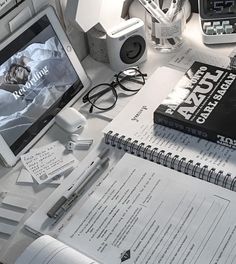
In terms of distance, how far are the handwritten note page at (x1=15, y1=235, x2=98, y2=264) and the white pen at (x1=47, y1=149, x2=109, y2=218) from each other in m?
0.09

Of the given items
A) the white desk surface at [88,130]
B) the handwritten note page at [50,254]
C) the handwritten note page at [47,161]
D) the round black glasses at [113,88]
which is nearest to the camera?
the handwritten note page at [50,254]

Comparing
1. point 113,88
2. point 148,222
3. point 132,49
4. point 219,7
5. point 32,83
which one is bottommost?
point 148,222

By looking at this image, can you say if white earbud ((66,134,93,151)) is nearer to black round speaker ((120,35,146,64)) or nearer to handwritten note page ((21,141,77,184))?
handwritten note page ((21,141,77,184))

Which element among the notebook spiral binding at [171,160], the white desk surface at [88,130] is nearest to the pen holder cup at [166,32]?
the white desk surface at [88,130]

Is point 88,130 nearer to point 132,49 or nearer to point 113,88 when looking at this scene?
point 113,88

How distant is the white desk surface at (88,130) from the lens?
0.90 meters

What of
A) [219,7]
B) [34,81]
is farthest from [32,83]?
[219,7]

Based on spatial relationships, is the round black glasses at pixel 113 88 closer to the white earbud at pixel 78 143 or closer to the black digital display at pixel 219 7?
the white earbud at pixel 78 143

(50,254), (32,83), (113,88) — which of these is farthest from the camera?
(113,88)

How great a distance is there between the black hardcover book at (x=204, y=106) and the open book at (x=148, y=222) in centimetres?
10

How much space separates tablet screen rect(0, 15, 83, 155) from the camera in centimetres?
102

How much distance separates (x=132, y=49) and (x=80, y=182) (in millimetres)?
382

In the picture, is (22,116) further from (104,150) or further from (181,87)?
(181,87)

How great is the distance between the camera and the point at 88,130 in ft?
3.58
